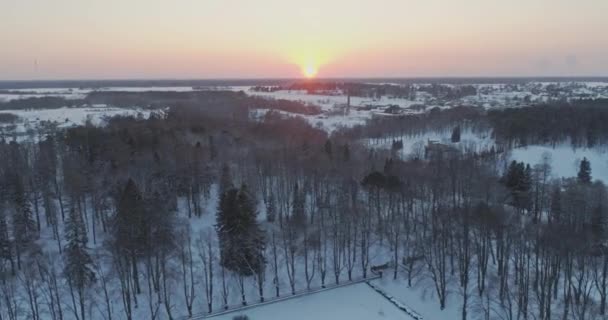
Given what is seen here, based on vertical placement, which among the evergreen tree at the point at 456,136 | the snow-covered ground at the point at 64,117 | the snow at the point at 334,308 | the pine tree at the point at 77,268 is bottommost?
the snow at the point at 334,308

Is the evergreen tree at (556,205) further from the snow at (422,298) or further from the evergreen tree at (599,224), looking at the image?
the snow at (422,298)

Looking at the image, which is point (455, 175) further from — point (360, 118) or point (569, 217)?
point (360, 118)

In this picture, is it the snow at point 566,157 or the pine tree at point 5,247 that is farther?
the snow at point 566,157

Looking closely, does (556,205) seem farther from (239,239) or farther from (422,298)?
(239,239)

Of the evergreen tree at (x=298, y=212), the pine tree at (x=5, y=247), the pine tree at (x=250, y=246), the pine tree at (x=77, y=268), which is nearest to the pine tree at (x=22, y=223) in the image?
the pine tree at (x=5, y=247)

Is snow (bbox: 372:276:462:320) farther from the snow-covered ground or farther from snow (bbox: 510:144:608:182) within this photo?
the snow-covered ground

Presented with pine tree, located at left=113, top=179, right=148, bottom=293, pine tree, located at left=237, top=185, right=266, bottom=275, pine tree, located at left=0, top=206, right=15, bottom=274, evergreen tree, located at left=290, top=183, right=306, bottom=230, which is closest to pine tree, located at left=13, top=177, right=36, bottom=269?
pine tree, located at left=0, top=206, right=15, bottom=274

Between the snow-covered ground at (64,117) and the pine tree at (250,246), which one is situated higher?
the snow-covered ground at (64,117)

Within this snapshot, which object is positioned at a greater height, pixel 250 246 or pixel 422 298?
pixel 250 246

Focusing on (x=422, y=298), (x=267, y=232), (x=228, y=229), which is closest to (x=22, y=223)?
(x=228, y=229)
